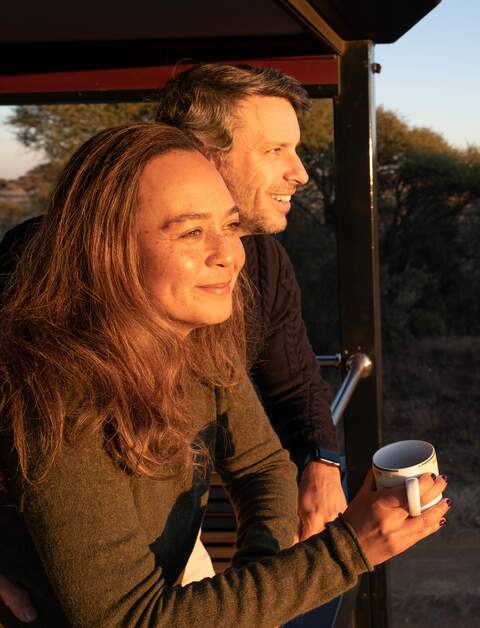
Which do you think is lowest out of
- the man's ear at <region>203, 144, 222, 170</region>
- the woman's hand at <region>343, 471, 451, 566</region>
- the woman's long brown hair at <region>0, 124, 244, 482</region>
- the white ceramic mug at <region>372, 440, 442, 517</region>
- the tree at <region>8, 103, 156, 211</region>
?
the woman's hand at <region>343, 471, 451, 566</region>

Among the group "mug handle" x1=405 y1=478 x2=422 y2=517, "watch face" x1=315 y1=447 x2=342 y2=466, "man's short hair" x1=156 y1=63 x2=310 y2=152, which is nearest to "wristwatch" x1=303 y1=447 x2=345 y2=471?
"watch face" x1=315 y1=447 x2=342 y2=466

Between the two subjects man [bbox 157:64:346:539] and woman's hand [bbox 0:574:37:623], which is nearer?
woman's hand [bbox 0:574:37:623]

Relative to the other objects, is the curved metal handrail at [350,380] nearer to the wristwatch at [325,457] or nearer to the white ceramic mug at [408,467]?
the wristwatch at [325,457]

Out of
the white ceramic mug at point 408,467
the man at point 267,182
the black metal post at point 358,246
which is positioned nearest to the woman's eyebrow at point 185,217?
the white ceramic mug at point 408,467

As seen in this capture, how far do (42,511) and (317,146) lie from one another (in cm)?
1336

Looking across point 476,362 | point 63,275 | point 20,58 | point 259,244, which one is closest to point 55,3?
point 20,58

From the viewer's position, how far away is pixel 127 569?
1.31m

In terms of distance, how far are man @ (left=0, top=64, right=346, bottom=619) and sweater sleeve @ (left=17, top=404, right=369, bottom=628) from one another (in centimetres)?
95

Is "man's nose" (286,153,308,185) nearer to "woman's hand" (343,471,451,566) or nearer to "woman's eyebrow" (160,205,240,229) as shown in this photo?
"woman's eyebrow" (160,205,240,229)

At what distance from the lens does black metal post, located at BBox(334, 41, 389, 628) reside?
308 centimetres

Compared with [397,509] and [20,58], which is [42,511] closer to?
[397,509]

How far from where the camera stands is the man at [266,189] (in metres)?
2.48

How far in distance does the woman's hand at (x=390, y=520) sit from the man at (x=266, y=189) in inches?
35.8

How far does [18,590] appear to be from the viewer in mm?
1518
